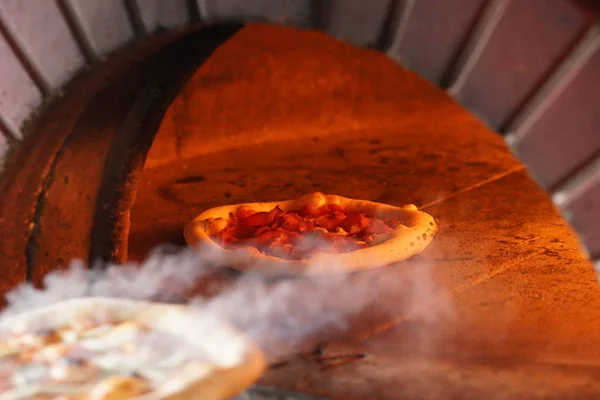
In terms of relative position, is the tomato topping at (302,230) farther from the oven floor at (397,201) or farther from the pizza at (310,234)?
the oven floor at (397,201)

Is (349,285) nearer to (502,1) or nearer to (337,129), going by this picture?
(502,1)

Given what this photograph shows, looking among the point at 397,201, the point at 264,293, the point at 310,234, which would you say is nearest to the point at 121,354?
the point at 264,293

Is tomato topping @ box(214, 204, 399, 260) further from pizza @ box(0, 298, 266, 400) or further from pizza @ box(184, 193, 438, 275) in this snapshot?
pizza @ box(0, 298, 266, 400)

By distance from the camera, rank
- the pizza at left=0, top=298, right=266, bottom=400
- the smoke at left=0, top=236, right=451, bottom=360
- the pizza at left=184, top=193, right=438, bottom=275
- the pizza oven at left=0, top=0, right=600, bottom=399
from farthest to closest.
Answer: the pizza at left=184, top=193, right=438, bottom=275
the smoke at left=0, top=236, right=451, bottom=360
the pizza at left=0, top=298, right=266, bottom=400
the pizza oven at left=0, top=0, right=600, bottom=399

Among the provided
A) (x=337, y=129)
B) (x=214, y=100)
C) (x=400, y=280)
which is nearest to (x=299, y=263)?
(x=400, y=280)

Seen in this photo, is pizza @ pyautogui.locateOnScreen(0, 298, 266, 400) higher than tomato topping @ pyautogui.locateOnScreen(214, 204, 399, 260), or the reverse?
tomato topping @ pyautogui.locateOnScreen(214, 204, 399, 260)

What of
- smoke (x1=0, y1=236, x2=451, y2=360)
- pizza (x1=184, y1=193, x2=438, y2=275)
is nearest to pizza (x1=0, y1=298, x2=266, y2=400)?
smoke (x1=0, y1=236, x2=451, y2=360)
